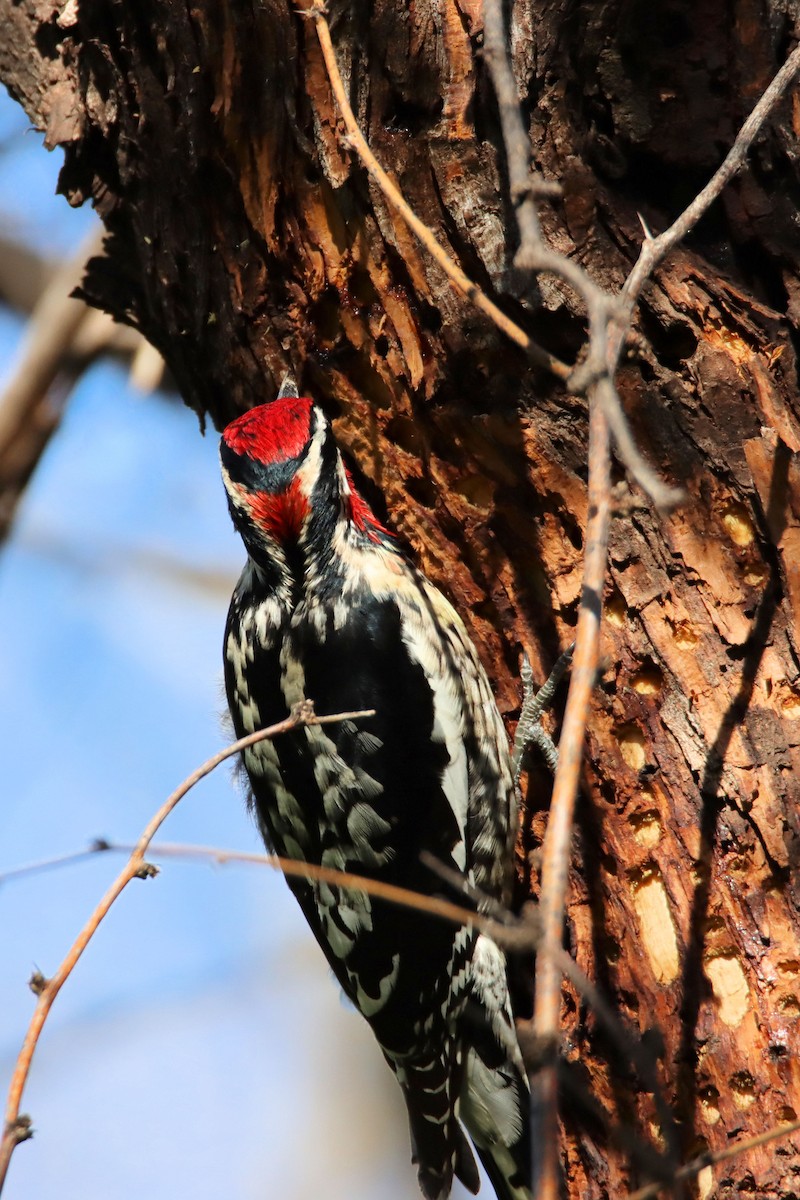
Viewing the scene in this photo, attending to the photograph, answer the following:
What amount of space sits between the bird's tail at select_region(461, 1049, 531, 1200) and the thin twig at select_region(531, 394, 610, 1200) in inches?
75.7

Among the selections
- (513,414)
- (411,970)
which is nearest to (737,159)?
(513,414)

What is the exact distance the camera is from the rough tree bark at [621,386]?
97.5 inches

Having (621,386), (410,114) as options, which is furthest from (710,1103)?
(410,114)

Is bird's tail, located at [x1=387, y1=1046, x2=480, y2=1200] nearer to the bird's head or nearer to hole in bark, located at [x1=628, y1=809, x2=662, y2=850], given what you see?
hole in bark, located at [x1=628, y1=809, x2=662, y2=850]

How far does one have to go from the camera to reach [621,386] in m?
2.62

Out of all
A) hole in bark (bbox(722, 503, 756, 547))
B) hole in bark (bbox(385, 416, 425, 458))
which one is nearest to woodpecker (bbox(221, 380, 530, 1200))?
hole in bark (bbox(385, 416, 425, 458))

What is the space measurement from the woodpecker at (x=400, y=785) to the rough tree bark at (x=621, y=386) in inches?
11.6

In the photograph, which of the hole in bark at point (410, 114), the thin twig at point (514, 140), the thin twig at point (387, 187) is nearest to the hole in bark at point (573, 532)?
Answer: the thin twig at point (387, 187)

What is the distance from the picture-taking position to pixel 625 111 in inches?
104

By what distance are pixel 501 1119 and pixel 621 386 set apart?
6.58ft

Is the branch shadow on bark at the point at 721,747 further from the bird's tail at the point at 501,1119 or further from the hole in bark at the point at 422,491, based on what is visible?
the bird's tail at the point at 501,1119

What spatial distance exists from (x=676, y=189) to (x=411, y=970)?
2060 mm

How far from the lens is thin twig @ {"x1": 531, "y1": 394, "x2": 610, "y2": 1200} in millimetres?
1173

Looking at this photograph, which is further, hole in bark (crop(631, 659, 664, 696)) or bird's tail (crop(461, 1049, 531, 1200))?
bird's tail (crop(461, 1049, 531, 1200))
